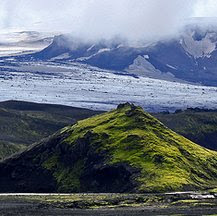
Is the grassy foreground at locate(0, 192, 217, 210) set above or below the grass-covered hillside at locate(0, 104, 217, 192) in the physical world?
above

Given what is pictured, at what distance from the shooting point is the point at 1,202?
134 meters

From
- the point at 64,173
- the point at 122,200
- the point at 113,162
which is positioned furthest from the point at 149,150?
the point at 122,200

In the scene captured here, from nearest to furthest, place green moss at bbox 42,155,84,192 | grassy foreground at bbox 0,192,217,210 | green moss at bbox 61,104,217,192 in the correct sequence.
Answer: grassy foreground at bbox 0,192,217,210
green moss at bbox 61,104,217,192
green moss at bbox 42,155,84,192

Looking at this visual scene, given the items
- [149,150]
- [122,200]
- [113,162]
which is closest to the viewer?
[122,200]

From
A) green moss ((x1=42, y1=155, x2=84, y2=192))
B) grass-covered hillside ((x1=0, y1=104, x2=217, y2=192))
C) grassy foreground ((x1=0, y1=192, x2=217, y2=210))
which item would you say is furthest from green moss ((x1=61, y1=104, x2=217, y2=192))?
grassy foreground ((x1=0, y1=192, x2=217, y2=210))

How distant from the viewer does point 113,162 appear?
6152 inches

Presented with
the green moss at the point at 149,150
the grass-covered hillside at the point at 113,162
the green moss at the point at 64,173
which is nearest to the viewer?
the green moss at the point at 149,150

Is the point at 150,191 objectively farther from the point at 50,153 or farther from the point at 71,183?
the point at 50,153

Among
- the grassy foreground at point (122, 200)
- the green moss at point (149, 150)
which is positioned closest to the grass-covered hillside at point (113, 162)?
the green moss at point (149, 150)

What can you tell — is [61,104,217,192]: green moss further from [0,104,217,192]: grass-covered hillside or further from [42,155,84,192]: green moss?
[42,155,84,192]: green moss

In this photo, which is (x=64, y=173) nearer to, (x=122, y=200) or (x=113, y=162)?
(x=113, y=162)

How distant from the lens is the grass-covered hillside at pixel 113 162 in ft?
494

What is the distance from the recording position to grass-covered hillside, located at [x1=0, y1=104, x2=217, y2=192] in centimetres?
15050

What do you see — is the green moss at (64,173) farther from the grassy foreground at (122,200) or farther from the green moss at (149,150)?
the grassy foreground at (122,200)
